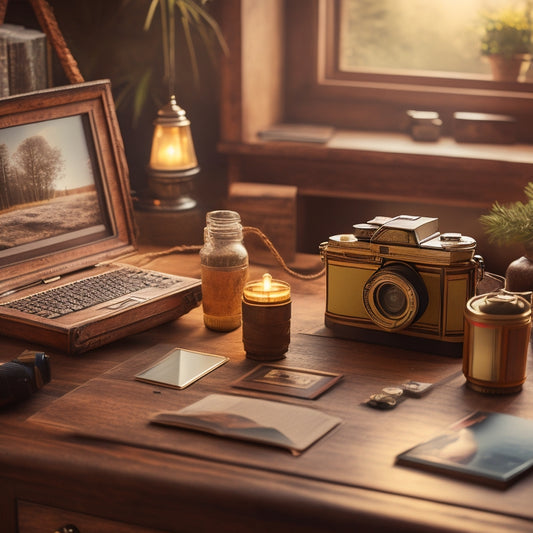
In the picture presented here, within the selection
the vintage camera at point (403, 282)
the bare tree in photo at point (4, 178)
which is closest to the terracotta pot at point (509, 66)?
the vintage camera at point (403, 282)

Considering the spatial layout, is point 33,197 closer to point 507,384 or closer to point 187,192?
point 187,192

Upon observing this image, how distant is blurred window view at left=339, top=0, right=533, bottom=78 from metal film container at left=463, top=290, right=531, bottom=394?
126cm

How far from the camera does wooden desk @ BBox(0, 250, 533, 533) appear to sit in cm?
102

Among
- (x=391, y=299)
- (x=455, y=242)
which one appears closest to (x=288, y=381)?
(x=391, y=299)

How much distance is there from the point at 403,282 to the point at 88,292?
0.57 metres

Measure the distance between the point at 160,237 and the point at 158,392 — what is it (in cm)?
82

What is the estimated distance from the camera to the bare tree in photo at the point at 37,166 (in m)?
1.68

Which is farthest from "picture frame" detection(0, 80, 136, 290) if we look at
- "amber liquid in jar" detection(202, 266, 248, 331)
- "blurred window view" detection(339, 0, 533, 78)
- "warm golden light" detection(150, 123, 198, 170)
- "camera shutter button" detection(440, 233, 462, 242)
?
"blurred window view" detection(339, 0, 533, 78)

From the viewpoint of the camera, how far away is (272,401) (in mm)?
1275

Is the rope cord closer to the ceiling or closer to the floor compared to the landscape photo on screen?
closer to the floor

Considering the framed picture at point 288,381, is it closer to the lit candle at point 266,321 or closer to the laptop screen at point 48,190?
the lit candle at point 266,321

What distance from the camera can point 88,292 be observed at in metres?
1.61

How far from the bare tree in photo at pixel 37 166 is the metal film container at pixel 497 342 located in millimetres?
847

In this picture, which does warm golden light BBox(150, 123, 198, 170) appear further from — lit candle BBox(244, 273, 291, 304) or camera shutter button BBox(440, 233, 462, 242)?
camera shutter button BBox(440, 233, 462, 242)
